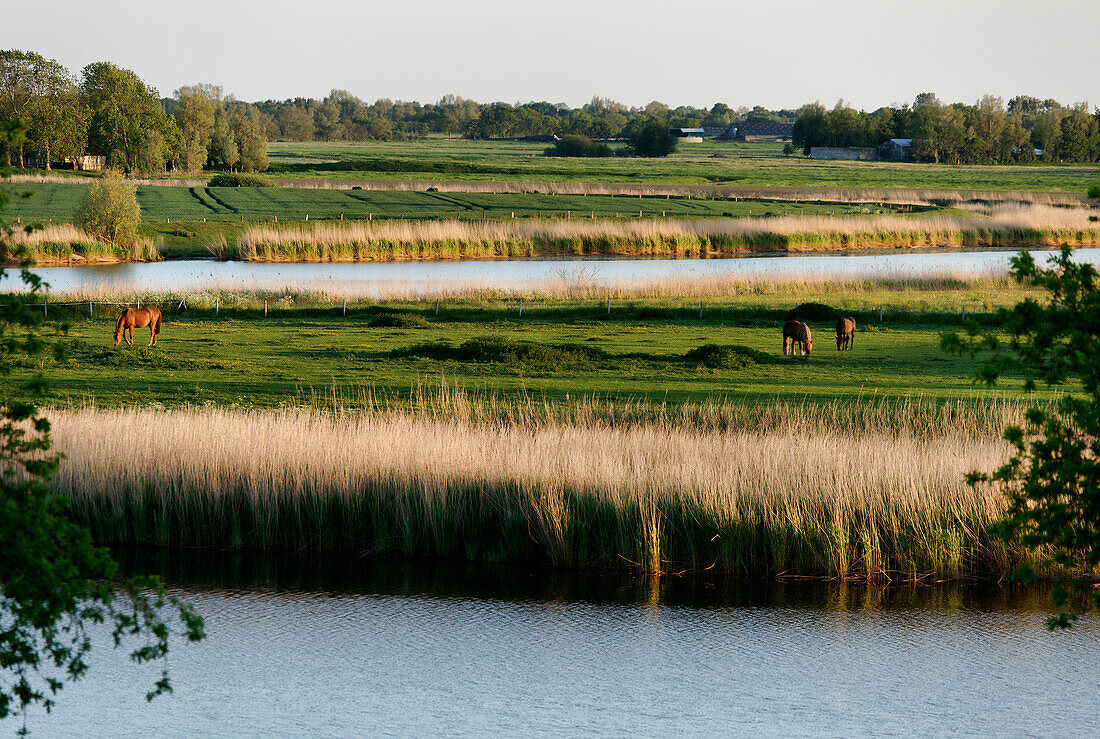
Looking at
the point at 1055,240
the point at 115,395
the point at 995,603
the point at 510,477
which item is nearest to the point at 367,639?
the point at 510,477

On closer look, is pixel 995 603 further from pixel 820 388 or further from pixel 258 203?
pixel 258 203

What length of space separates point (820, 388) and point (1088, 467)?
1910cm

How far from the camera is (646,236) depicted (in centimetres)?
6925

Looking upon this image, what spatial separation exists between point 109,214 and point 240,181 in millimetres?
58279

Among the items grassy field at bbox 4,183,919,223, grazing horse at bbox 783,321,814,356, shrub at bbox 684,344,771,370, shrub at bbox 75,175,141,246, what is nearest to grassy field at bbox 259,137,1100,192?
grassy field at bbox 4,183,919,223

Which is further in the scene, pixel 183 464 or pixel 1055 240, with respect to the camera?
pixel 1055 240

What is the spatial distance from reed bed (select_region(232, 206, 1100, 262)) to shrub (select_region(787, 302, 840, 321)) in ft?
100

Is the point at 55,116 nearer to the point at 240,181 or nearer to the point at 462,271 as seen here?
the point at 240,181

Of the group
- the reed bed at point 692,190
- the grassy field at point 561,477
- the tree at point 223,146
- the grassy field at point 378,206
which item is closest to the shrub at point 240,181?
the reed bed at point 692,190

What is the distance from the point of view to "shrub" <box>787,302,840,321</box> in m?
37.5

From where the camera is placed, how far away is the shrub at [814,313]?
37469mm

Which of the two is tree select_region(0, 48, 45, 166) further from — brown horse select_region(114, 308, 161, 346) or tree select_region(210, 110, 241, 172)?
brown horse select_region(114, 308, 161, 346)

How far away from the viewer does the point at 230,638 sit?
13.6 meters

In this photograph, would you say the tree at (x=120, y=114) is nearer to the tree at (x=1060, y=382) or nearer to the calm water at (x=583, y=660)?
the calm water at (x=583, y=660)
